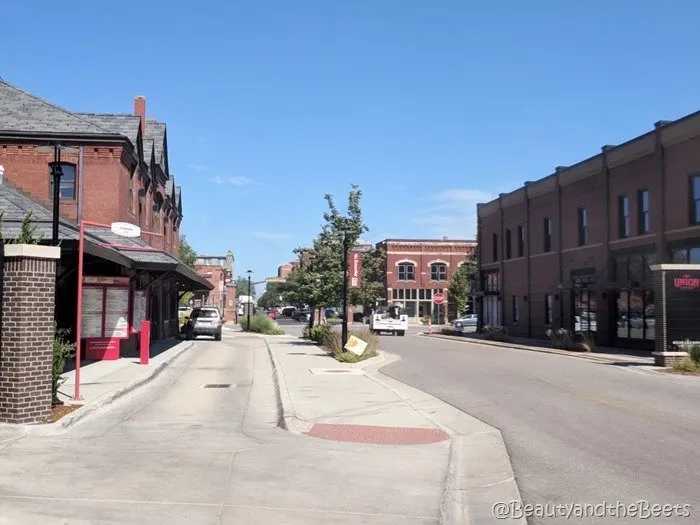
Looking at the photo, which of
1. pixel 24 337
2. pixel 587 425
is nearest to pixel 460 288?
pixel 587 425

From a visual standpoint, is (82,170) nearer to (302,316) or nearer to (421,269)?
(421,269)

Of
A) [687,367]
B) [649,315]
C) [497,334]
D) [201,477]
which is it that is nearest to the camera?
[201,477]

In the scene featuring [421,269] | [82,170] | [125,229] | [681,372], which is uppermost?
[82,170]

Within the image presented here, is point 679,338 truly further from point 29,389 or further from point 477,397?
point 29,389

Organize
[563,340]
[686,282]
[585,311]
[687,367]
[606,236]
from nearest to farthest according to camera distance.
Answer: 1. [687,367]
2. [686,282]
3. [563,340]
4. [606,236]
5. [585,311]

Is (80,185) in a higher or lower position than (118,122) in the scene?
lower

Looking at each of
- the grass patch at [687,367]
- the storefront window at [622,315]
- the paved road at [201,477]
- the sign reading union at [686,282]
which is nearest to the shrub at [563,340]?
the storefront window at [622,315]

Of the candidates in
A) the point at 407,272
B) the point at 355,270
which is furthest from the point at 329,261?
the point at 407,272

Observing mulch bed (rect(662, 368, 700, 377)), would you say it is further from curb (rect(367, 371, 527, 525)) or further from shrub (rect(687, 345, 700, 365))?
curb (rect(367, 371, 527, 525))

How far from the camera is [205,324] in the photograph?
129 feet

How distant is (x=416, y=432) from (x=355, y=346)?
13393 millimetres

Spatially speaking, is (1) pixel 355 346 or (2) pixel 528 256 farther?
(2) pixel 528 256

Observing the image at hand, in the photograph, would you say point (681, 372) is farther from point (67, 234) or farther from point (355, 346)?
point (67, 234)

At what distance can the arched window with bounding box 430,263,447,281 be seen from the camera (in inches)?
3088
